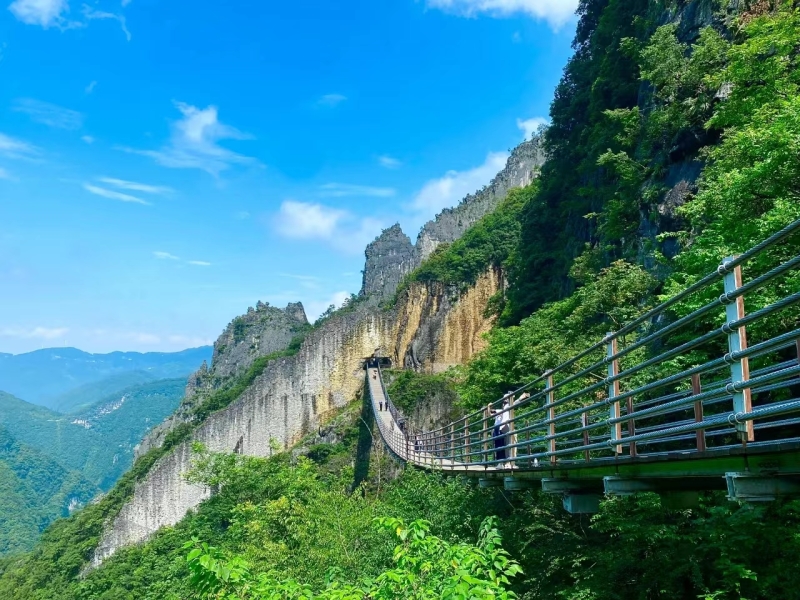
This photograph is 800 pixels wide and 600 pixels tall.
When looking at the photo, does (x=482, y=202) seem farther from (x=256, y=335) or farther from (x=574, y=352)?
(x=574, y=352)

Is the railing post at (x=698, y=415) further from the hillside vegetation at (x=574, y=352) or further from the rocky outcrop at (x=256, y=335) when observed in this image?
the rocky outcrop at (x=256, y=335)

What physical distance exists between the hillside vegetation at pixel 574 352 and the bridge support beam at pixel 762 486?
5.30 ft

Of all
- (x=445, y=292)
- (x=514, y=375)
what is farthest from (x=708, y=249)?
(x=445, y=292)

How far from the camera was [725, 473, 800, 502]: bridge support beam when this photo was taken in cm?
262

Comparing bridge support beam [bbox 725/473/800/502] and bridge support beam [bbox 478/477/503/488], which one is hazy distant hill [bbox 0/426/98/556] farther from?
A: bridge support beam [bbox 725/473/800/502]

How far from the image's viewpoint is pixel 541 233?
79.9ft

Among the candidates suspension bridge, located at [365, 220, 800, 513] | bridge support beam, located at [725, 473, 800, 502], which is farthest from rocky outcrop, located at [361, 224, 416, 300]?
bridge support beam, located at [725, 473, 800, 502]

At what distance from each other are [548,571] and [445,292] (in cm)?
2819

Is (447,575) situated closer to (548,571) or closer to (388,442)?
(548,571)

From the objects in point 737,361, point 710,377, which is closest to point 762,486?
point 737,361

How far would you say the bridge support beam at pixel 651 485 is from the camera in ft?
11.8

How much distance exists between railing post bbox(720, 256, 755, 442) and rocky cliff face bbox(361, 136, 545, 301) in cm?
3900

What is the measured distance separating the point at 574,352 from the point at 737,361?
971 cm

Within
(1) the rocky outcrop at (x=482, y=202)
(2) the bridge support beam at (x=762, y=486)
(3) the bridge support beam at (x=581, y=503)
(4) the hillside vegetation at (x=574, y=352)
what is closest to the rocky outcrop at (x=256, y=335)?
(1) the rocky outcrop at (x=482, y=202)
